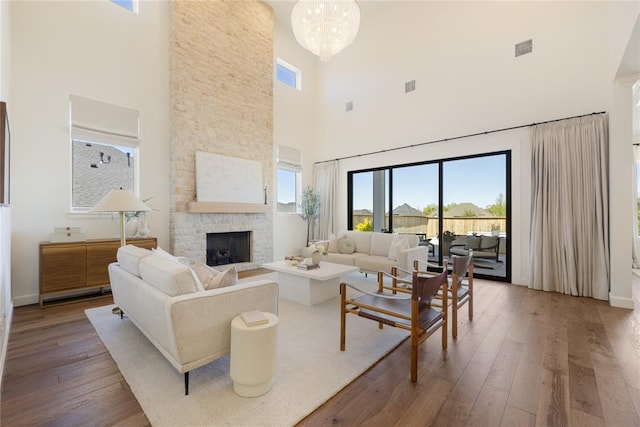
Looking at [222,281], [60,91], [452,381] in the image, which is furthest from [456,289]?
[60,91]

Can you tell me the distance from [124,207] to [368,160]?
5.24m

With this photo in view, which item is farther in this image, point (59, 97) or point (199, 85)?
point (199, 85)

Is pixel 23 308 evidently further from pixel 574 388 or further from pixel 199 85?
pixel 574 388

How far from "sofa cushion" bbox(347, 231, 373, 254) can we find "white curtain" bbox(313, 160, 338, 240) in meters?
1.70

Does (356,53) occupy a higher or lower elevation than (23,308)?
higher

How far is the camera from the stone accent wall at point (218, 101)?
5.16m

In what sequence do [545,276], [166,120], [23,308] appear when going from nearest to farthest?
[23,308] → [545,276] → [166,120]

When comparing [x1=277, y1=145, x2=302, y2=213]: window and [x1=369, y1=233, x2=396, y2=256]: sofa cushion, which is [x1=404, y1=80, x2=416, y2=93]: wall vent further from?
[x1=369, y1=233, x2=396, y2=256]: sofa cushion

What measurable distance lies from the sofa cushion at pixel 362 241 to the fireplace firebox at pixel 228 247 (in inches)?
93.2

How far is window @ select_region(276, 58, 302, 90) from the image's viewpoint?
7309mm

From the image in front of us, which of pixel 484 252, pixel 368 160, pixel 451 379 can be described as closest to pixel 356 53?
pixel 368 160

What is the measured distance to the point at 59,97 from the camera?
4066mm

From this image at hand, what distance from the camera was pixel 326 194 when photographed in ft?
25.0

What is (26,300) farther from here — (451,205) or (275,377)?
(451,205)
